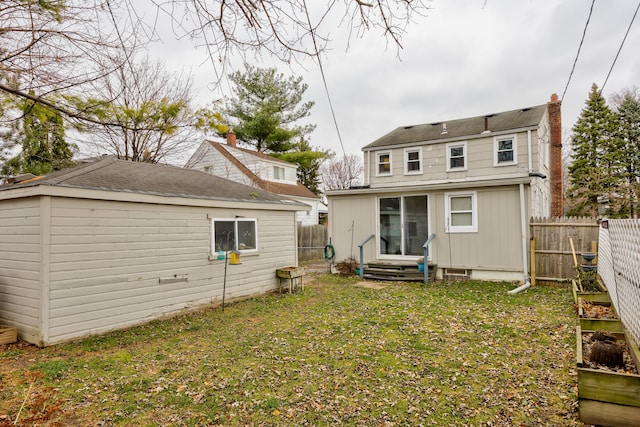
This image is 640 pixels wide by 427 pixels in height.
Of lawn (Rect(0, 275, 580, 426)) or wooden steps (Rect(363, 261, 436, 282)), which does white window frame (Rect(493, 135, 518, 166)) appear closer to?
wooden steps (Rect(363, 261, 436, 282))

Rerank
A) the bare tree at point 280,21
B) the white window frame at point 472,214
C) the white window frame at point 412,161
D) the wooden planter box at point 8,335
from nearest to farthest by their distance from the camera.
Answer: the bare tree at point 280,21 < the wooden planter box at point 8,335 < the white window frame at point 472,214 < the white window frame at point 412,161

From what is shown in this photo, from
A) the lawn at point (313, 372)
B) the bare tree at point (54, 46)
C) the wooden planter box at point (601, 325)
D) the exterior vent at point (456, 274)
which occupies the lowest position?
the lawn at point (313, 372)

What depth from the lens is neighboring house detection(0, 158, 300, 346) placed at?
17.0 feet

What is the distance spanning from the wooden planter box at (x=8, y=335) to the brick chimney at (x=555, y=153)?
17.2 meters

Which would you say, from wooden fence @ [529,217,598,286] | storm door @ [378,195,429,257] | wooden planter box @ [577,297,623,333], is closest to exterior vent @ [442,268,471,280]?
storm door @ [378,195,429,257]

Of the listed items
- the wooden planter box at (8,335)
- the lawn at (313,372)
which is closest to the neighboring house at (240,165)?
the lawn at (313,372)

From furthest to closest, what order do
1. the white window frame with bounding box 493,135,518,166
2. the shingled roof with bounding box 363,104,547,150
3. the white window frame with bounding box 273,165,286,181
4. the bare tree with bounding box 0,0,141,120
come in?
1. the white window frame with bounding box 273,165,286,181
2. the shingled roof with bounding box 363,104,547,150
3. the white window frame with bounding box 493,135,518,166
4. the bare tree with bounding box 0,0,141,120

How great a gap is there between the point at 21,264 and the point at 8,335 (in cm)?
108

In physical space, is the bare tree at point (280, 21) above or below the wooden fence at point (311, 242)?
above

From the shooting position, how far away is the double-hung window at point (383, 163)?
50.2 feet

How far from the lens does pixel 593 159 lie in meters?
21.2

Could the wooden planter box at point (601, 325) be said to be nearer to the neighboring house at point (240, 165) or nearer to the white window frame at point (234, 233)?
the white window frame at point (234, 233)

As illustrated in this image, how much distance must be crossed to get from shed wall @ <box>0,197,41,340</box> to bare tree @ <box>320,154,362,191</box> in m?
29.0

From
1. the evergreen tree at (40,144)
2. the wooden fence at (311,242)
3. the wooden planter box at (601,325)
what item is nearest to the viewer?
the evergreen tree at (40,144)
